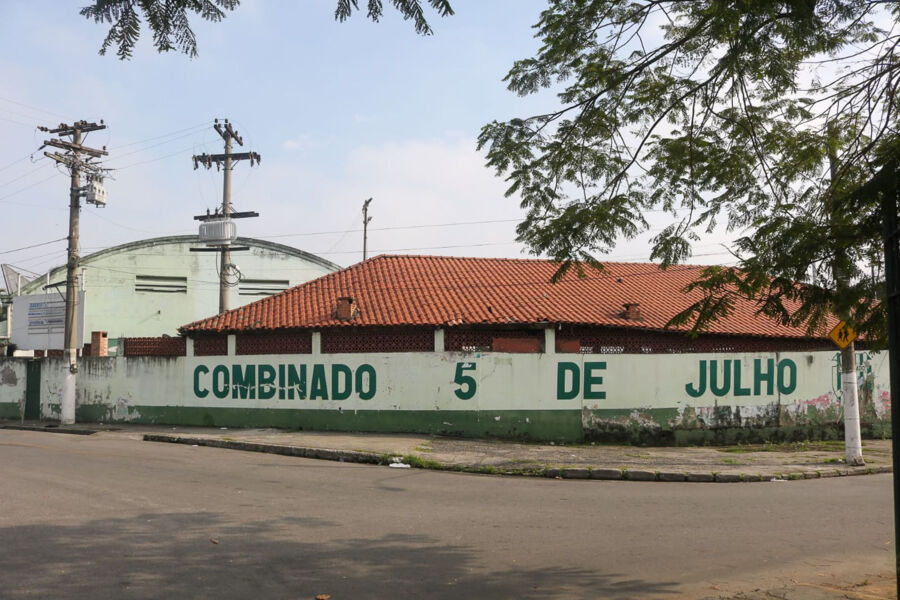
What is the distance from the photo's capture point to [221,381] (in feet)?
66.0

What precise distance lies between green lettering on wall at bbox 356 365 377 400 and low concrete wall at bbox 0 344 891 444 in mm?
26

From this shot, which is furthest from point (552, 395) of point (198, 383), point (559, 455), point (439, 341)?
point (198, 383)

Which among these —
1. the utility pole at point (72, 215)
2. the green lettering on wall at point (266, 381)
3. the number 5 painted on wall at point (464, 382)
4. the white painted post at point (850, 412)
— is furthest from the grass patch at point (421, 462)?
the utility pole at point (72, 215)

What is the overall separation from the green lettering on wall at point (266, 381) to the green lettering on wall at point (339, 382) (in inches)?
73.3

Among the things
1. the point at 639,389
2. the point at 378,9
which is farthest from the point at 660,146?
the point at 639,389

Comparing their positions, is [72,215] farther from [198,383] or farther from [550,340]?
[550,340]

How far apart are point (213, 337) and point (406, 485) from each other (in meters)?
11.4

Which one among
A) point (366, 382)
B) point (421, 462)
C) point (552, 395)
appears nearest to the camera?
point (421, 462)

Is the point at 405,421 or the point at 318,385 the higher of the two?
the point at 318,385

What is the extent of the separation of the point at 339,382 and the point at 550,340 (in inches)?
219

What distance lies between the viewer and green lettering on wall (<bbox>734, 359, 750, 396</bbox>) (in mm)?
18062

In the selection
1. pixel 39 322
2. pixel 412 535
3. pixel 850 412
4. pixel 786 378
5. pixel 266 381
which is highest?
pixel 39 322

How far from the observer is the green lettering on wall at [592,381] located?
17469 millimetres

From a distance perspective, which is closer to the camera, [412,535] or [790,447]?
[412,535]
